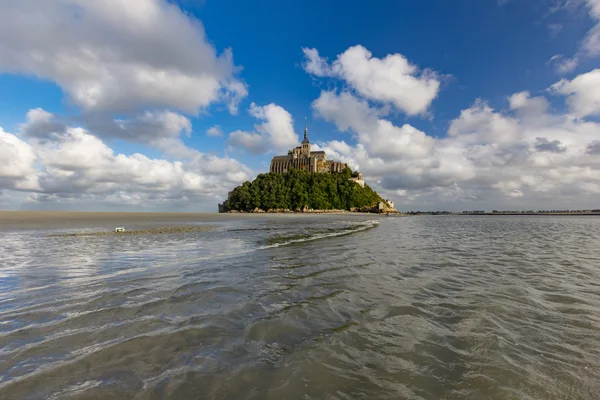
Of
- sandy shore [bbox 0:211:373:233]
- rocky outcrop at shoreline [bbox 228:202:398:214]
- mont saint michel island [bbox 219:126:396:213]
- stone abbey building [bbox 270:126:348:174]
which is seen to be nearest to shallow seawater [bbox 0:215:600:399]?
sandy shore [bbox 0:211:373:233]

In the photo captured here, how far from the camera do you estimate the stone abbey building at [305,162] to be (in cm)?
17525

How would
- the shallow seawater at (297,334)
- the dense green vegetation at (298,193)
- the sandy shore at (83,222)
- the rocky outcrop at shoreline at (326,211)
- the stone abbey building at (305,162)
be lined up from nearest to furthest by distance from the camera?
the shallow seawater at (297,334)
the sandy shore at (83,222)
the rocky outcrop at shoreline at (326,211)
the dense green vegetation at (298,193)
the stone abbey building at (305,162)

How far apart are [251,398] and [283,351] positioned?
1.16 m

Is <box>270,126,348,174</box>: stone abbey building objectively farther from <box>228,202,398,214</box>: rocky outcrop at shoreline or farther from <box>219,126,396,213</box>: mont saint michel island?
<box>228,202,398,214</box>: rocky outcrop at shoreline

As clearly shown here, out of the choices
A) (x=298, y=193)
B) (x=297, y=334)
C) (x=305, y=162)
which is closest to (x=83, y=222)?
(x=297, y=334)

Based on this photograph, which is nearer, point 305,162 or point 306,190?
point 306,190

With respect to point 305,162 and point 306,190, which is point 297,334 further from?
point 305,162

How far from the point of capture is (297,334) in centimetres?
484

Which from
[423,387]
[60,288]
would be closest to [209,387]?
[423,387]

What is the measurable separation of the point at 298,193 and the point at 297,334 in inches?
5508

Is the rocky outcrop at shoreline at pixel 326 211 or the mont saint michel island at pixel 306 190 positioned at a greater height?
the mont saint michel island at pixel 306 190

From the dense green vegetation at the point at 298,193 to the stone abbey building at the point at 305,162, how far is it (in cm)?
1212

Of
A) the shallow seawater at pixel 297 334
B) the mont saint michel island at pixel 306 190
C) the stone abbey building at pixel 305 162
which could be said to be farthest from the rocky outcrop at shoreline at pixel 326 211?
the shallow seawater at pixel 297 334

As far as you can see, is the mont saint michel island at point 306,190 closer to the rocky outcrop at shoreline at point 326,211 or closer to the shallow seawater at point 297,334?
the rocky outcrop at shoreline at point 326,211
